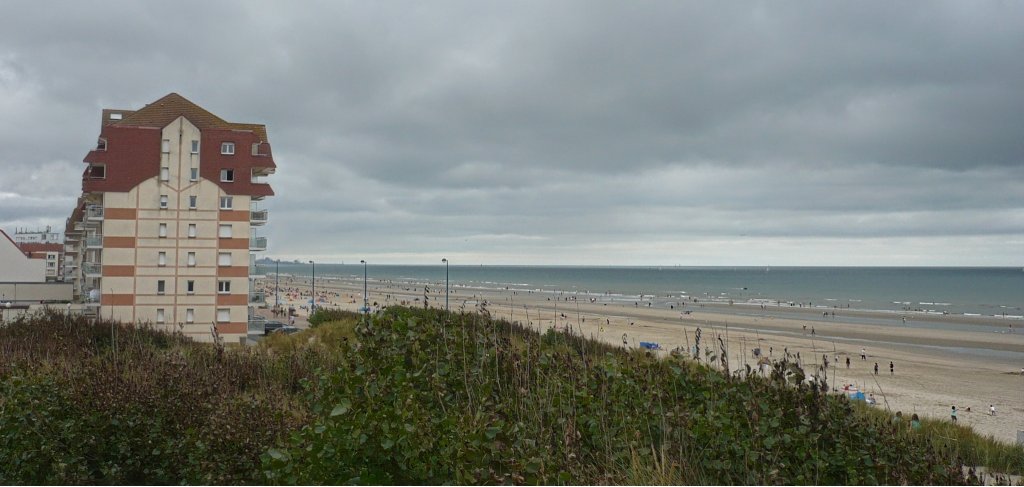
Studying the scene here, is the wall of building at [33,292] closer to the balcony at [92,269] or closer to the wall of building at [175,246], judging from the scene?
the balcony at [92,269]

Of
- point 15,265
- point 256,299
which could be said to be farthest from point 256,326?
point 15,265

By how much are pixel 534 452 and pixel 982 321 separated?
76400 mm

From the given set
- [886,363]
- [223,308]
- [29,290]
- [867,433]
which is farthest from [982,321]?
[29,290]

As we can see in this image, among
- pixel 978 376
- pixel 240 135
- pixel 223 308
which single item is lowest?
pixel 978 376

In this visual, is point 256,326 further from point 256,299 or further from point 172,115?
point 172,115

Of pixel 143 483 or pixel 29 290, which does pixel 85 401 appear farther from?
pixel 29 290

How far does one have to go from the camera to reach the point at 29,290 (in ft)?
182

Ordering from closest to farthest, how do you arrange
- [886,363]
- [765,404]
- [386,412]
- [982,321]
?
[386,412] < [765,404] < [886,363] < [982,321]

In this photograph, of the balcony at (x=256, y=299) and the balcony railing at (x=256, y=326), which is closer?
the balcony at (x=256, y=299)

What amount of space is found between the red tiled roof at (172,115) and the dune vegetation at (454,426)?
3421 centimetres

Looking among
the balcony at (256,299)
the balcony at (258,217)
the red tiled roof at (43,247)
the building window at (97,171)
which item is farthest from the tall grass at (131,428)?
the red tiled roof at (43,247)

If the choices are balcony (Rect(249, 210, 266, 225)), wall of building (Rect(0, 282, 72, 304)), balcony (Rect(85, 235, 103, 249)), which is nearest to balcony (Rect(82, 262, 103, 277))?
balcony (Rect(85, 235, 103, 249))

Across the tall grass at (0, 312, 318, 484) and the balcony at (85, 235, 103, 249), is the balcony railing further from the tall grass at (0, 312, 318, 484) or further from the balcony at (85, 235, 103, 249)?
the tall grass at (0, 312, 318, 484)

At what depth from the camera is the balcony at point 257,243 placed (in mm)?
38581
